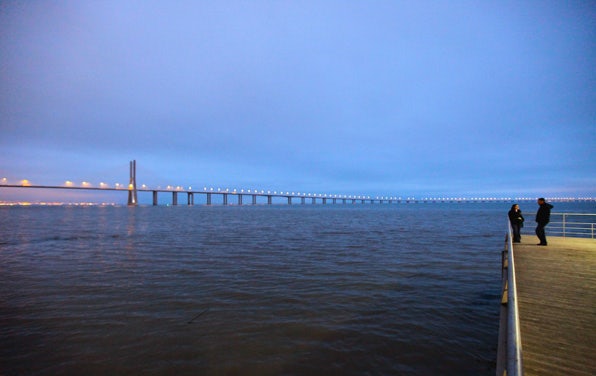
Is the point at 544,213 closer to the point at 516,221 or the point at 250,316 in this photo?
the point at 516,221

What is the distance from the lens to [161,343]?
5.67 m

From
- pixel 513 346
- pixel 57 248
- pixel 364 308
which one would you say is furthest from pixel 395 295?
pixel 57 248

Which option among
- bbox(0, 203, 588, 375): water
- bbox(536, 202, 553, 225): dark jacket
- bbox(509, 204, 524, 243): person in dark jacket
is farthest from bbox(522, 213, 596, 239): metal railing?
bbox(0, 203, 588, 375): water

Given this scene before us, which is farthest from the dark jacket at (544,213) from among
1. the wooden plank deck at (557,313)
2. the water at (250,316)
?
the water at (250,316)

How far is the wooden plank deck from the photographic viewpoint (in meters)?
3.78

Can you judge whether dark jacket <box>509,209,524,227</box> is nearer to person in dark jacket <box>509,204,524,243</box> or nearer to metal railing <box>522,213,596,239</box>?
person in dark jacket <box>509,204,524,243</box>

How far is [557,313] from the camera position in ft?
17.1

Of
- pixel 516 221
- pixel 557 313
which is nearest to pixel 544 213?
pixel 516 221

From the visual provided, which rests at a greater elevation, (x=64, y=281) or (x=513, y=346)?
(x=513, y=346)

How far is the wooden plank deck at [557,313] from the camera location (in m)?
3.78

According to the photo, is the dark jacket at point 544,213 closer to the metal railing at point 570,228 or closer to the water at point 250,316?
the metal railing at point 570,228

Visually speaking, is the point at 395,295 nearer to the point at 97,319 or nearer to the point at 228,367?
the point at 228,367

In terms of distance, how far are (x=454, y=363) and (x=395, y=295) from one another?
331 cm

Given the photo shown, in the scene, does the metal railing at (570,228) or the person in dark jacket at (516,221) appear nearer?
the person in dark jacket at (516,221)
